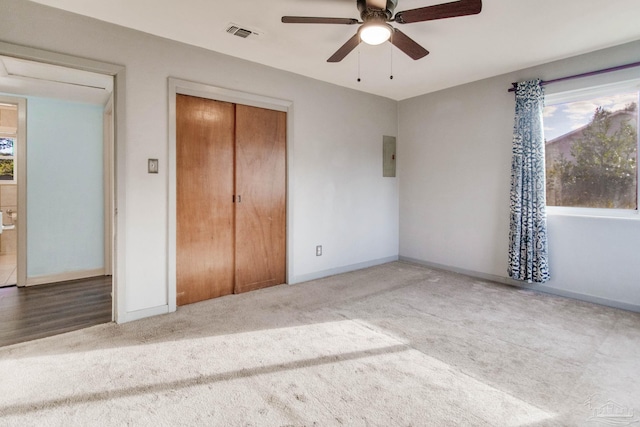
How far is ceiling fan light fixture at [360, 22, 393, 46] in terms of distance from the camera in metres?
2.15

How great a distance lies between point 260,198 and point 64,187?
2676mm

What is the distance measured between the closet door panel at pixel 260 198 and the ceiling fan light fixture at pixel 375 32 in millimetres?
1746

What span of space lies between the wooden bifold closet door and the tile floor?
8.56ft

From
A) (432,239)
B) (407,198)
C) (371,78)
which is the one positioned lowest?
(432,239)

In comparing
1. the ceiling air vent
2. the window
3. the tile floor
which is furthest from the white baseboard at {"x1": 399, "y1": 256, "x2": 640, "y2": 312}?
the tile floor

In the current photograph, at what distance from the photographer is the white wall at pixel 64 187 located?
4.00 meters

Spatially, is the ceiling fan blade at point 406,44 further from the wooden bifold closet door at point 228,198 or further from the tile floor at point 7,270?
the tile floor at point 7,270

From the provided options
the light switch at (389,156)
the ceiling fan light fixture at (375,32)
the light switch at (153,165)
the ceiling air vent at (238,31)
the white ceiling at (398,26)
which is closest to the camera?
the ceiling fan light fixture at (375,32)

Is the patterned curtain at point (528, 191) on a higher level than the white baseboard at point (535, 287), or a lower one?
higher

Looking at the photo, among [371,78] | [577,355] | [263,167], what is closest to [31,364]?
[263,167]

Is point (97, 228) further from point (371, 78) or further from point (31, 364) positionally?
point (371, 78)

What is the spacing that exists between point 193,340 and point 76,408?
33.1 inches

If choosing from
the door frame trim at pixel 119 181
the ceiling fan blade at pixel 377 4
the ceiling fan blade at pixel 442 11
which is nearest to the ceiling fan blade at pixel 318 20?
the ceiling fan blade at pixel 377 4

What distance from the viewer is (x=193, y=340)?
250cm
